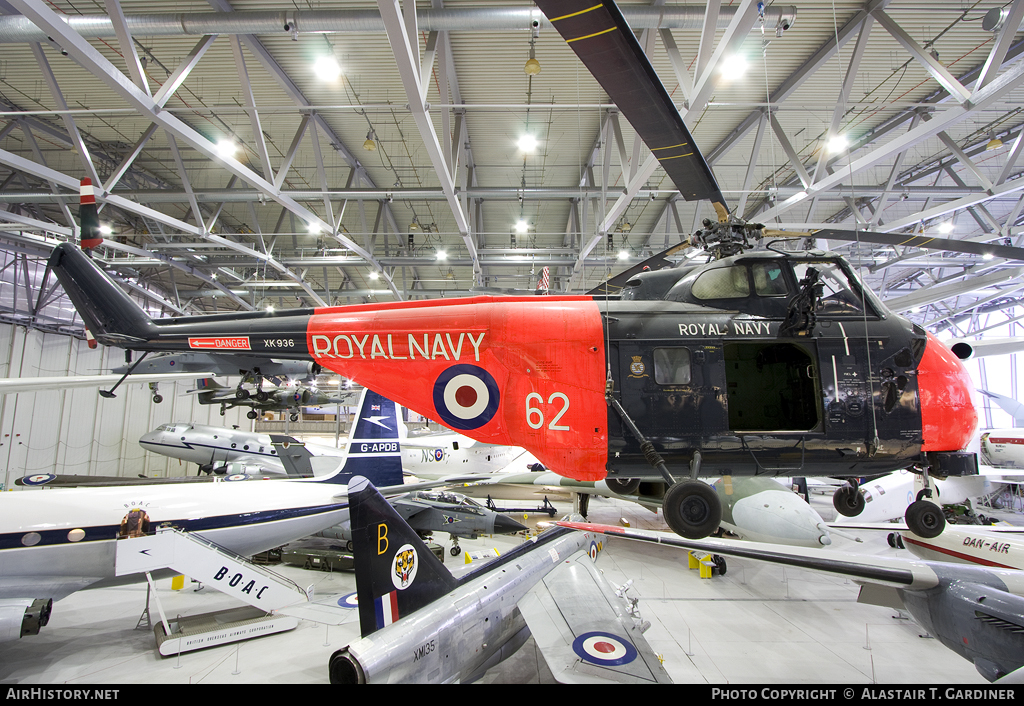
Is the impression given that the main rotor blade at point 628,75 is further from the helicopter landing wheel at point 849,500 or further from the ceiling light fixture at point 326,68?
the ceiling light fixture at point 326,68

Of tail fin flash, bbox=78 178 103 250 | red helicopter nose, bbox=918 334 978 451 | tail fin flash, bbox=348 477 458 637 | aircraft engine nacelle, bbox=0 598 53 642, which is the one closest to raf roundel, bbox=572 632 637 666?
tail fin flash, bbox=348 477 458 637

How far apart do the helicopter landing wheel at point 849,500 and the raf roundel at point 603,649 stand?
9.31 feet

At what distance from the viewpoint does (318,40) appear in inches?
326

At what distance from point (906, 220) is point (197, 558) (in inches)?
671

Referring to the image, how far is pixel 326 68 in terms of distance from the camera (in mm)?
7312

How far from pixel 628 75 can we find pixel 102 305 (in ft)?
18.1

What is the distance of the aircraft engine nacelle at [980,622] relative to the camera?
4500 mm

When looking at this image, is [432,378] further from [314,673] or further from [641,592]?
[641,592]

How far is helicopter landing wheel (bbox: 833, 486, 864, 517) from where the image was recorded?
458 centimetres

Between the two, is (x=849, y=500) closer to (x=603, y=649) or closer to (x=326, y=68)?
(x=603, y=649)

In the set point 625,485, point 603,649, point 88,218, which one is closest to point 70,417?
point 88,218

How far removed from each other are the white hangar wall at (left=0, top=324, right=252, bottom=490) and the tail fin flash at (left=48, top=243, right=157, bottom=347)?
18.0 metres

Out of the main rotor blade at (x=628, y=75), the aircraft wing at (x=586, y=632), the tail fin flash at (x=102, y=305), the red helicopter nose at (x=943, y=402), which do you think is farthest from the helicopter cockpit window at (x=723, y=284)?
the tail fin flash at (x=102, y=305)
